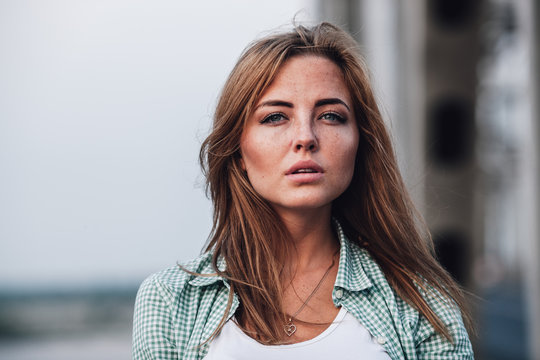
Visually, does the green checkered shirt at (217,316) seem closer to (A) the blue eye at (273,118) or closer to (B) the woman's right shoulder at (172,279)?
(B) the woman's right shoulder at (172,279)

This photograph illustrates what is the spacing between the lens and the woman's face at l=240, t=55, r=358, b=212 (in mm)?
2234

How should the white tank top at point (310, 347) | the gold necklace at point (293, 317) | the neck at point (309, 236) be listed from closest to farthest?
1. the white tank top at point (310, 347)
2. the gold necklace at point (293, 317)
3. the neck at point (309, 236)

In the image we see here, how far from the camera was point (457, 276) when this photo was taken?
17.6ft

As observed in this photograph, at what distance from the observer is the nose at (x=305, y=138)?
7.27 ft

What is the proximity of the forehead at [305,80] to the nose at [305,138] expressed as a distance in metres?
0.09

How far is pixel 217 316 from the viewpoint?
7.20 feet

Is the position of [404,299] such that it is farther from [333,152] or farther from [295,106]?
[295,106]

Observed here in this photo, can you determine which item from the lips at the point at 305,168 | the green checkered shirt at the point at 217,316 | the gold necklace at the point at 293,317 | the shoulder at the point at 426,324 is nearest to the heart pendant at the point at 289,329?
the gold necklace at the point at 293,317

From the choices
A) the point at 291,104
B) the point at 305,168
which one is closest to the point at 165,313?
the point at 305,168

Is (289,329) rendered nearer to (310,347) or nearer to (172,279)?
(310,347)

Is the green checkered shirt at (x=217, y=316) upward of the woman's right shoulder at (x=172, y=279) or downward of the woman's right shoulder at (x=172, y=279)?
downward

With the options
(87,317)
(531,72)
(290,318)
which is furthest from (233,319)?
(87,317)

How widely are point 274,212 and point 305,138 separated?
12.2 inches

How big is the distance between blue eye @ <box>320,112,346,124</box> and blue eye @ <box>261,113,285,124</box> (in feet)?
0.38
